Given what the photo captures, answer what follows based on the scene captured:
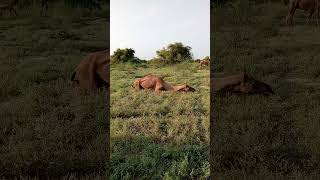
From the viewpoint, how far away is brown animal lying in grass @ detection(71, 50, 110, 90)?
6.29 meters

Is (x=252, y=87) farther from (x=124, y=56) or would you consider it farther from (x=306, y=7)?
(x=124, y=56)

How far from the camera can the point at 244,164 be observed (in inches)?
215

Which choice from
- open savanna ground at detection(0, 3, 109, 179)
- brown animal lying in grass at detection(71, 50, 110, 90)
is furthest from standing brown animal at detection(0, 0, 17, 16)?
brown animal lying in grass at detection(71, 50, 110, 90)

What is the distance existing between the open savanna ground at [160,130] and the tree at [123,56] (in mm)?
62

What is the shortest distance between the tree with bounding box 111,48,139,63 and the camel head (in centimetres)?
153

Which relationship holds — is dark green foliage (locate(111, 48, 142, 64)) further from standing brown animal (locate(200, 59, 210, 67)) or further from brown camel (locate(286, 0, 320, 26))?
brown camel (locate(286, 0, 320, 26))

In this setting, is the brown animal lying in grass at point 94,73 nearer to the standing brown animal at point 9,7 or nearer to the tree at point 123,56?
the tree at point 123,56

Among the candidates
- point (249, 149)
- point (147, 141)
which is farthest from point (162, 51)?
point (249, 149)

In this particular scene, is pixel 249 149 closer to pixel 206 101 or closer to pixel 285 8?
pixel 206 101

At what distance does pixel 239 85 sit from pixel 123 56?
60.7 inches

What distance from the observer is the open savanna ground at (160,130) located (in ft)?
17.4

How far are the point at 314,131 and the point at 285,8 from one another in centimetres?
174

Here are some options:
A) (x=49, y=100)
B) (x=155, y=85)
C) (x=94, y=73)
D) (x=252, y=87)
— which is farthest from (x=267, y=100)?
(x=49, y=100)

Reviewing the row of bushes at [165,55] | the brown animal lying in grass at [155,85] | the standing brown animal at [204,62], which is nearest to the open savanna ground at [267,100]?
the brown animal lying in grass at [155,85]
